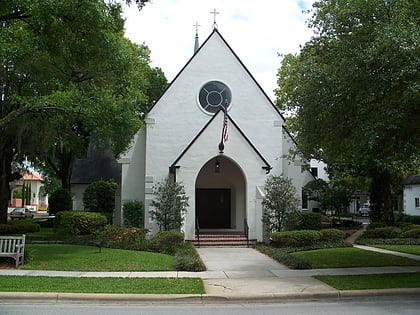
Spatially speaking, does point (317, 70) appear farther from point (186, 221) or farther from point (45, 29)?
point (186, 221)

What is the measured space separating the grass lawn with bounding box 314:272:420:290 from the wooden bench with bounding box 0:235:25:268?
8960 mm

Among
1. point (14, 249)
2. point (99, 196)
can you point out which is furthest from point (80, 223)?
point (99, 196)

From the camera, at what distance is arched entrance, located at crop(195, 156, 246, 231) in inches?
968

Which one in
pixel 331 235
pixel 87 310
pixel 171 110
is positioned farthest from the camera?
pixel 171 110

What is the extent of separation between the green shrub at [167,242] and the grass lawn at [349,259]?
4.83 m

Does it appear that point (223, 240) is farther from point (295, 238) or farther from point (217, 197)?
point (217, 197)

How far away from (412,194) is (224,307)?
3970cm

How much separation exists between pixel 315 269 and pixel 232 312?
563cm

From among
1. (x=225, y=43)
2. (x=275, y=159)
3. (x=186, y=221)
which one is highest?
(x=225, y=43)

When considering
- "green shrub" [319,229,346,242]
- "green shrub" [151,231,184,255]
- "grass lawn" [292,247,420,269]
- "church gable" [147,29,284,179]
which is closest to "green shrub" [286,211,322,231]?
"green shrub" [319,229,346,242]

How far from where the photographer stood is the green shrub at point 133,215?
23.5 meters

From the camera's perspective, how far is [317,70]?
40.7 ft

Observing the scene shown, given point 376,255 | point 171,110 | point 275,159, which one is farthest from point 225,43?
point 376,255

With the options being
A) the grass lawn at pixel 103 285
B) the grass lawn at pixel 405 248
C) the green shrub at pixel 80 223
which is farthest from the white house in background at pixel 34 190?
the grass lawn at pixel 103 285
